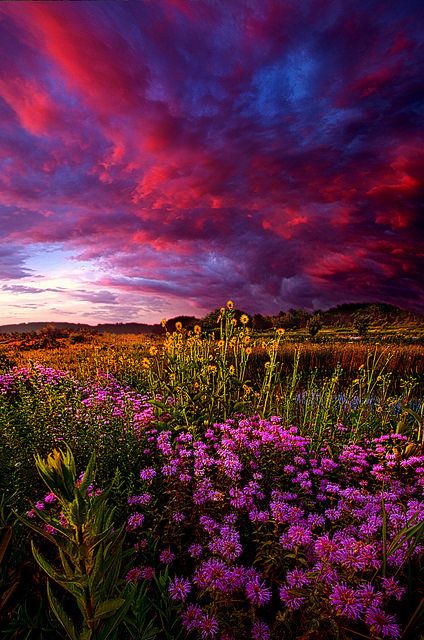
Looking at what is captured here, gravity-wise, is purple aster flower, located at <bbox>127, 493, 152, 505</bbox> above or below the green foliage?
below

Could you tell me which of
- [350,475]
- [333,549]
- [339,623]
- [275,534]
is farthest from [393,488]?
[339,623]

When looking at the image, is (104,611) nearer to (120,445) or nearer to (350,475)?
(120,445)

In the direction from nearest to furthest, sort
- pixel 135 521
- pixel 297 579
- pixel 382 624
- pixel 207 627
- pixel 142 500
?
1. pixel 382 624
2. pixel 207 627
3. pixel 297 579
4. pixel 135 521
5. pixel 142 500

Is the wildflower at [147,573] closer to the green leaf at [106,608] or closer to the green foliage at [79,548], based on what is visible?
the green foliage at [79,548]

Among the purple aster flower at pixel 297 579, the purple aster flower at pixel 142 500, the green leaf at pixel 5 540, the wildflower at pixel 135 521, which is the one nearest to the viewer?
the green leaf at pixel 5 540

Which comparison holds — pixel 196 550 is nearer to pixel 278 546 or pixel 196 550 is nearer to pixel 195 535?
pixel 195 535

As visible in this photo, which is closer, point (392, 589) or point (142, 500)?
point (392, 589)

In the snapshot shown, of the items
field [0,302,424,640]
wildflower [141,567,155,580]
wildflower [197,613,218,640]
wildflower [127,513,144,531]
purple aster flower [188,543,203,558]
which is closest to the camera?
field [0,302,424,640]

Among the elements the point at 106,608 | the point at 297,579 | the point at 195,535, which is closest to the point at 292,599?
the point at 297,579

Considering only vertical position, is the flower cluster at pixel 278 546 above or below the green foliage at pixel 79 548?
below

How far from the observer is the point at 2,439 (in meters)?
4.47

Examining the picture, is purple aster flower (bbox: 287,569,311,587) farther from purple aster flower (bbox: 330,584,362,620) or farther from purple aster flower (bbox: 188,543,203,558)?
purple aster flower (bbox: 188,543,203,558)

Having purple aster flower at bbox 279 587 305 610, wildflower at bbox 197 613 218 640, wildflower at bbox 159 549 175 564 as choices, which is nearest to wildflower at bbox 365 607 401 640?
purple aster flower at bbox 279 587 305 610

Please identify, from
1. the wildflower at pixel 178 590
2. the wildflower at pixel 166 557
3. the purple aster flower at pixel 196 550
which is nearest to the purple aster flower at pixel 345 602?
the wildflower at pixel 178 590
